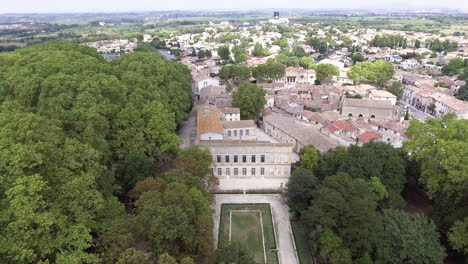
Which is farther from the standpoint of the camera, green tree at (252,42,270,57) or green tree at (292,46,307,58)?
green tree at (252,42,270,57)

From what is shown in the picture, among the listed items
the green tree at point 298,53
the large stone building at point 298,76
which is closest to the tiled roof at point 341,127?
the large stone building at point 298,76

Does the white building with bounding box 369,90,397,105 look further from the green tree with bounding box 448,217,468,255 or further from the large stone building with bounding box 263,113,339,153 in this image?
the green tree with bounding box 448,217,468,255

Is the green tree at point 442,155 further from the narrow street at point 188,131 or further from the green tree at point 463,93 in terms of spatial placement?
the green tree at point 463,93

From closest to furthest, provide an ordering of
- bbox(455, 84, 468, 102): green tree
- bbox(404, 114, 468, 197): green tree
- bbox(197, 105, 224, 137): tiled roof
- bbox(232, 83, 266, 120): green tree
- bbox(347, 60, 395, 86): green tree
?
bbox(404, 114, 468, 197): green tree
bbox(197, 105, 224, 137): tiled roof
bbox(232, 83, 266, 120): green tree
bbox(455, 84, 468, 102): green tree
bbox(347, 60, 395, 86): green tree

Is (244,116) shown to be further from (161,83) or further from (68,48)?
(68,48)

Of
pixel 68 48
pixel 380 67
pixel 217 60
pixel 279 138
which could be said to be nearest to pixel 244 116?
pixel 279 138

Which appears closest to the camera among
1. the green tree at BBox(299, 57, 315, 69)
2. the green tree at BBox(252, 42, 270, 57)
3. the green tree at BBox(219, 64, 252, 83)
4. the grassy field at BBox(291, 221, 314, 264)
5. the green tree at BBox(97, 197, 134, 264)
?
the green tree at BBox(97, 197, 134, 264)

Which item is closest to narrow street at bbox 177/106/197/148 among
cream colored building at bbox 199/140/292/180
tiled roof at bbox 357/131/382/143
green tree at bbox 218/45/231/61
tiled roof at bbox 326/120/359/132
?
cream colored building at bbox 199/140/292/180

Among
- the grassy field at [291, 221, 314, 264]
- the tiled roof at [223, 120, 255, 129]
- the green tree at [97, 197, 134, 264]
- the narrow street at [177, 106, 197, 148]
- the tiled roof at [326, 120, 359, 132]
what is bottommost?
the grassy field at [291, 221, 314, 264]
